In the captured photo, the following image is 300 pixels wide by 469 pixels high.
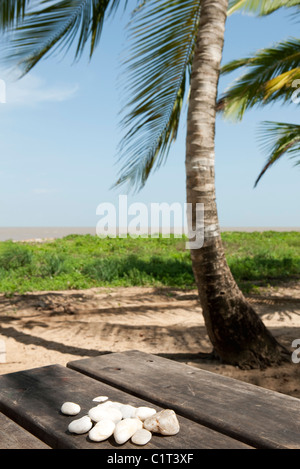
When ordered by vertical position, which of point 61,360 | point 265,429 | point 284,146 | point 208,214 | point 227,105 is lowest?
point 61,360

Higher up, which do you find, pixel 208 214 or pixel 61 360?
pixel 208 214

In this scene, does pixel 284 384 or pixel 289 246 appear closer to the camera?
pixel 284 384

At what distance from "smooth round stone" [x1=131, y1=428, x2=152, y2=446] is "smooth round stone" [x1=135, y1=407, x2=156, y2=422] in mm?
100

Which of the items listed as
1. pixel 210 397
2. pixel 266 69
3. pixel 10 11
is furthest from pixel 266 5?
pixel 210 397

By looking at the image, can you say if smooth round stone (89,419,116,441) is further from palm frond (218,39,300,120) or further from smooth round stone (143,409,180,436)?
palm frond (218,39,300,120)

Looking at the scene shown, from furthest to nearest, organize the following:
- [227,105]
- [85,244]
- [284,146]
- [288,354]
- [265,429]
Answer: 1. [85,244]
2. [284,146]
3. [227,105]
4. [288,354]
5. [265,429]

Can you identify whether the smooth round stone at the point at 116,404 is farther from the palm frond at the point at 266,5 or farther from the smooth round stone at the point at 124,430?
the palm frond at the point at 266,5

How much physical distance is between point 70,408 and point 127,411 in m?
0.20

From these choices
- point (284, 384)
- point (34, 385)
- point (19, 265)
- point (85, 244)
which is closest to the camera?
point (34, 385)

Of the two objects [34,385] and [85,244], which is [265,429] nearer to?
[34,385]

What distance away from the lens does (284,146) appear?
30.9 feet

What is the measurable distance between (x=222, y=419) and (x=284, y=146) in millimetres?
8576

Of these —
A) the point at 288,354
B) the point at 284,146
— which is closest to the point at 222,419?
the point at 288,354

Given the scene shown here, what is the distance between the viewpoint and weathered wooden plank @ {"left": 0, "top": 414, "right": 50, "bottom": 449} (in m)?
1.42
